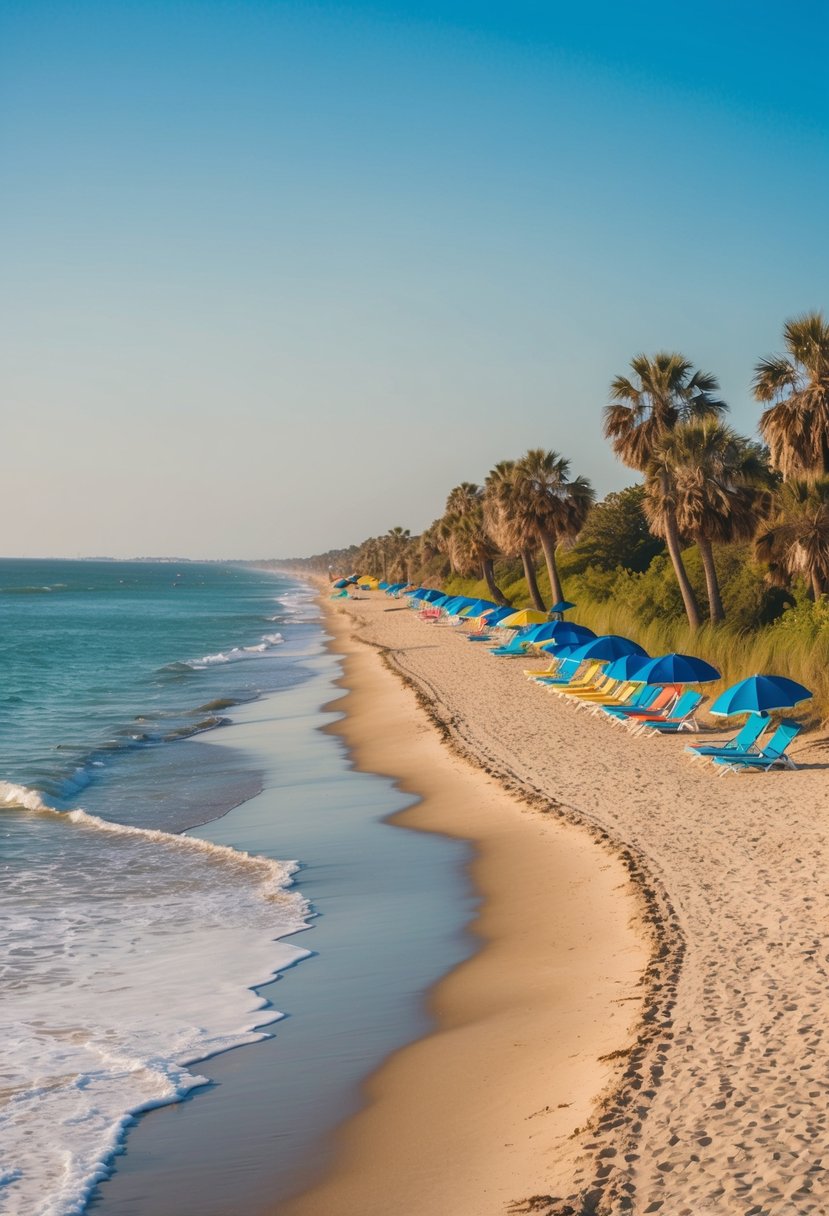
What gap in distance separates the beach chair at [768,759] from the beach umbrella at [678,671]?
372cm

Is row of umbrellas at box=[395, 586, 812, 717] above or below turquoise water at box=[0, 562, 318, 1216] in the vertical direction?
above

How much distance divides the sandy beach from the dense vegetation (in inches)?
256

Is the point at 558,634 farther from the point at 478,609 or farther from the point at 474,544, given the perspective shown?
the point at 474,544

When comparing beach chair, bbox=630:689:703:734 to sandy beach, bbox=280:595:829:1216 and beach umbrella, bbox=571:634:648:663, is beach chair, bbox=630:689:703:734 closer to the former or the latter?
sandy beach, bbox=280:595:829:1216

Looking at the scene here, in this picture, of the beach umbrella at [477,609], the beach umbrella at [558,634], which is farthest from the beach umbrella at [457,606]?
the beach umbrella at [558,634]

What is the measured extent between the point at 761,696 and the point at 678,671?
144 inches

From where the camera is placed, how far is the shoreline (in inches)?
236

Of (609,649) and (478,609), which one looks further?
(478,609)

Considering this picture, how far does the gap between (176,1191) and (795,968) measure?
470 centimetres

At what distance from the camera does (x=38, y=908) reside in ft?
38.7

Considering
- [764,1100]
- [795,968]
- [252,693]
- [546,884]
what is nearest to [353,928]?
[546,884]

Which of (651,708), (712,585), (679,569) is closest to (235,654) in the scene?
(679,569)

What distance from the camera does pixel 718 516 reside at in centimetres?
2781

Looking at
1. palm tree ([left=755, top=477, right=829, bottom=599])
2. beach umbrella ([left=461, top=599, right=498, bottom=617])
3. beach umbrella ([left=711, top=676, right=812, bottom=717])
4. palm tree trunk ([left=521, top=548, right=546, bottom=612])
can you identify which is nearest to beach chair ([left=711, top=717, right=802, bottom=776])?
beach umbrella ([left=711, top=676, right=812, bottom=717])
